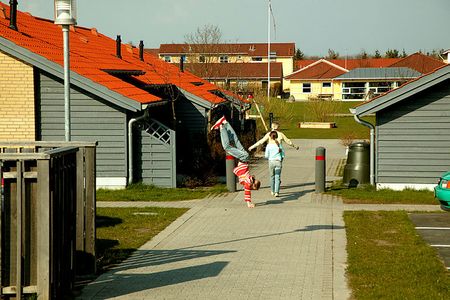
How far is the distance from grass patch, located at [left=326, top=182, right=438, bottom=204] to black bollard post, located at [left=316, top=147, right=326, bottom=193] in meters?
0.26

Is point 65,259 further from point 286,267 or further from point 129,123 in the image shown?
point 129,123

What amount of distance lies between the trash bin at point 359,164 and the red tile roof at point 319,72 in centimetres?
7081

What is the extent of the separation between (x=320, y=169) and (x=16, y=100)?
7.41m

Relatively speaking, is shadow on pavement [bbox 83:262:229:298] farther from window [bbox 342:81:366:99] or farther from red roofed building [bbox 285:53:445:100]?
window [bbox 342:81:366:99]

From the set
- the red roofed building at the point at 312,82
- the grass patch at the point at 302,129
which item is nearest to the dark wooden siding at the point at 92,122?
the grass patch at the point at 302,129

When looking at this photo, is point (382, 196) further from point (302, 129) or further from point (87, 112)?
point (302, 129)

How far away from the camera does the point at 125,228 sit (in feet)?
44.8

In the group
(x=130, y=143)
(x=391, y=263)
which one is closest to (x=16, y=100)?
(x=130, y=143)

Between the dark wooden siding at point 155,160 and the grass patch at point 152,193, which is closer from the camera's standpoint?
the grass patch at point 152,193

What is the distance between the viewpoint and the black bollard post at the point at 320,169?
61.5 feet

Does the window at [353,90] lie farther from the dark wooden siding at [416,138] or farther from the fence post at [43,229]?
the fence post at [43,229]

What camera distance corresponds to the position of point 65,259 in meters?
8.61

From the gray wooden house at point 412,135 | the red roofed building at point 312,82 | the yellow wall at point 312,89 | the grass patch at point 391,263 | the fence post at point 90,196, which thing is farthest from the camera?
the red roofed building at point 312,82

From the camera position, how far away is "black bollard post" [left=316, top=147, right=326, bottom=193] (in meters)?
18.7
